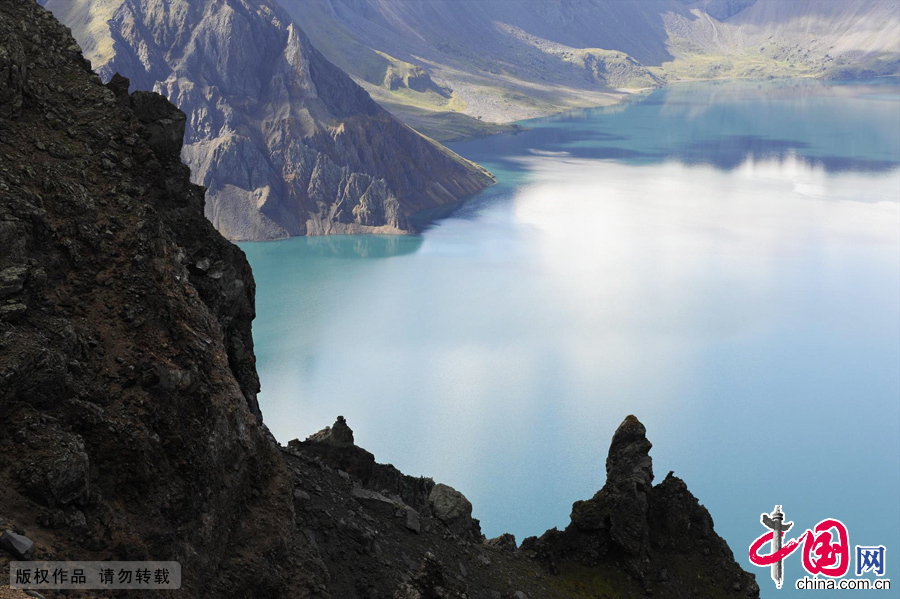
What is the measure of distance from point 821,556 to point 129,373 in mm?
37071

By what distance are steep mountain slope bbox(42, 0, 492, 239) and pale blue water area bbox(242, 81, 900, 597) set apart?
43.6ft

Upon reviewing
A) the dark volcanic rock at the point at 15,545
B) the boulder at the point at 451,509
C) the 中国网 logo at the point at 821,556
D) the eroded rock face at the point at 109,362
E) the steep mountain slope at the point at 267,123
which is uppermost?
the steep mountain slope at the point at 267,123

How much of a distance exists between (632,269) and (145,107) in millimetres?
96689

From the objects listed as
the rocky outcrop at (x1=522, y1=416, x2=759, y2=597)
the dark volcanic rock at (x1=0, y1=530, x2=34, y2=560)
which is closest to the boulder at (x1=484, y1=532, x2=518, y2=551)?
the rocky outcrop at (x1=522, y1=416, x2=759, y2=597)

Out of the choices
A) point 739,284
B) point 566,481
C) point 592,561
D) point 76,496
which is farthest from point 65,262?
point 739,284

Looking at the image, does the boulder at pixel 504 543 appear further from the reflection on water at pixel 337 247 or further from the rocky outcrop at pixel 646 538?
the reflection on water at pixel 337 247

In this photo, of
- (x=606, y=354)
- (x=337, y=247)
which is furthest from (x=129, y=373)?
(x=337, y=247)

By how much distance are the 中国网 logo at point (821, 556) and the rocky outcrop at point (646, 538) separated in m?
6.75

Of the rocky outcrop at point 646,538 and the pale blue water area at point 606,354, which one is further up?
the pale blue water area at point 606,354

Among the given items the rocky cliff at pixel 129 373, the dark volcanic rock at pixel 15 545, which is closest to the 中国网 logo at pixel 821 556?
the rocky cliff at pixel 129 373

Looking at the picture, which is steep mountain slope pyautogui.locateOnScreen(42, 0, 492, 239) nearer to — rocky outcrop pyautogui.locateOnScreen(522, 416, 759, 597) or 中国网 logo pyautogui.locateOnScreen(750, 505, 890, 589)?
中国网 logo pyautogui.locateOnScreen(750, 505, 890, 589)

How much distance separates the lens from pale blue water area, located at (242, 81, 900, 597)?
197 ft

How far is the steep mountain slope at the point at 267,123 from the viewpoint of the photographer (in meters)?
144

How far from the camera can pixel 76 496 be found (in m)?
14.1
